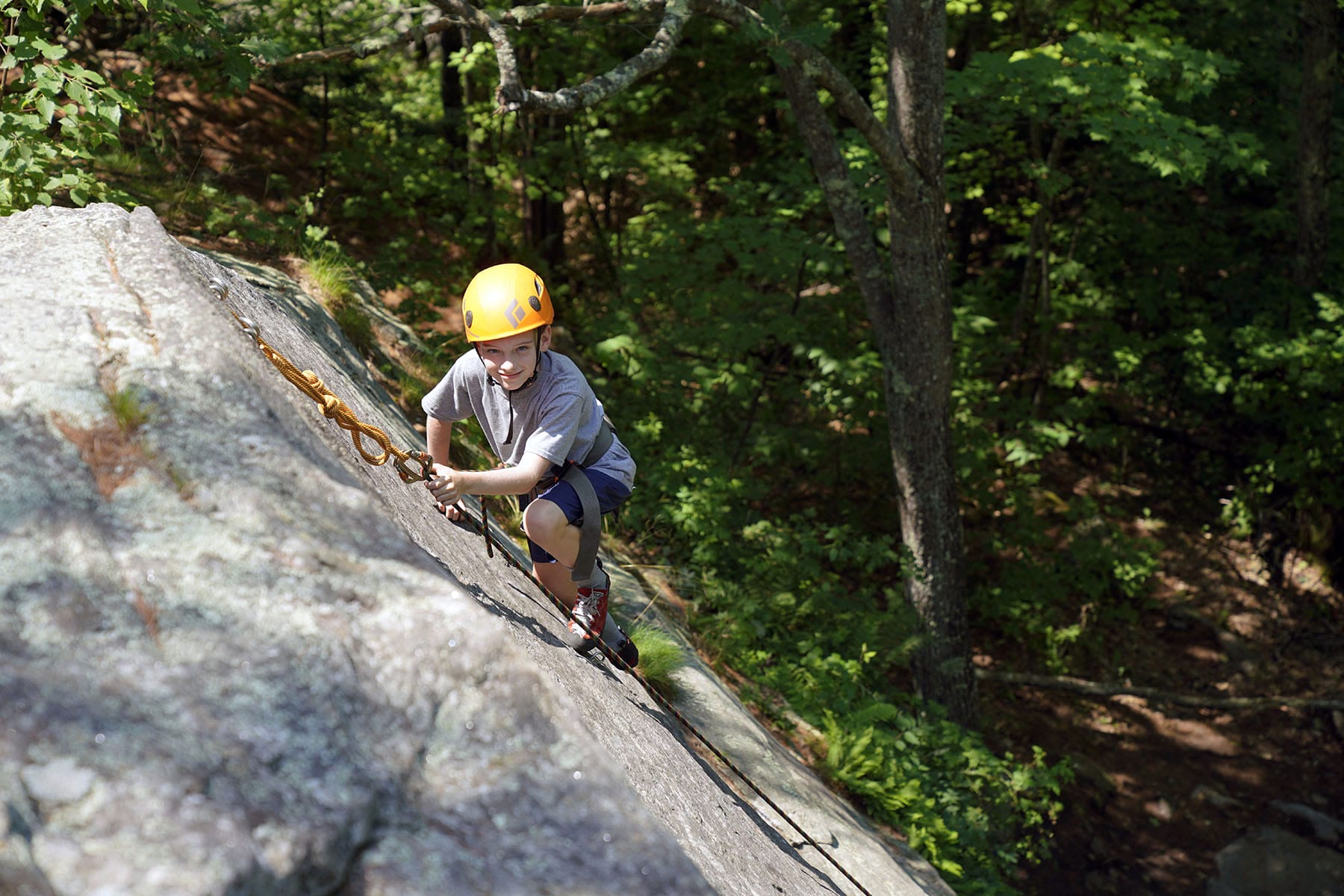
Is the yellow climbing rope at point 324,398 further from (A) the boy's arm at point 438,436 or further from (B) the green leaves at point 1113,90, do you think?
(B) the green leaves at point 1113,90

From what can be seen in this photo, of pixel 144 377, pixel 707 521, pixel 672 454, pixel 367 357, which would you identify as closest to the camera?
pixel 144 377

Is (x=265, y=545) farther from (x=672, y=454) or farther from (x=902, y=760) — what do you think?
(x=672, y=454)

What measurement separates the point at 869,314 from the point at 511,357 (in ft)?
20.2

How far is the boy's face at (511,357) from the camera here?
317 cm

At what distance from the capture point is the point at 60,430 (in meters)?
1.91

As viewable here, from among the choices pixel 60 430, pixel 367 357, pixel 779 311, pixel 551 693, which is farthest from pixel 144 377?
pixel 779 311

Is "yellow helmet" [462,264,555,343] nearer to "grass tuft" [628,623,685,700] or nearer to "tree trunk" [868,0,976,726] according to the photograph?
"grass tuft" [628,623,685,700]

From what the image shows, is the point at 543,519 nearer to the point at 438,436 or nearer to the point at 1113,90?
the point at 438,436

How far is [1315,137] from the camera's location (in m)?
11.1

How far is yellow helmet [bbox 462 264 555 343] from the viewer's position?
3092 millimetres

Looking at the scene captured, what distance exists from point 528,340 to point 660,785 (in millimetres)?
1409

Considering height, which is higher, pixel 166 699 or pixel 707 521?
pixel 166 699

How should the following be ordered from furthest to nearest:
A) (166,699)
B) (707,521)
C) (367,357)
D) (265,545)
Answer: (707,521)
(367,357)
(265,545)
(166,699)

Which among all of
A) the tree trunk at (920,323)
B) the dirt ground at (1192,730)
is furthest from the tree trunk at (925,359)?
the dirt ground at (1192,730)
